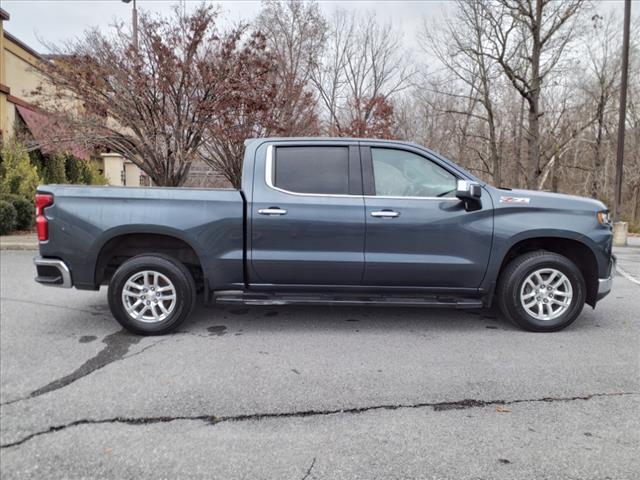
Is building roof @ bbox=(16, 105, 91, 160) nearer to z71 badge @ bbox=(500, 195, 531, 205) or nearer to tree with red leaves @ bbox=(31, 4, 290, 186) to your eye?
tree with red leaves @ bbox=(31, 4, 290, 186)

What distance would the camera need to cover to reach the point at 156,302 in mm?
4512

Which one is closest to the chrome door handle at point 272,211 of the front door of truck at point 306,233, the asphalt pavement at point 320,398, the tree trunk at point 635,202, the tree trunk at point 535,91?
the front door of truck at point 306,233

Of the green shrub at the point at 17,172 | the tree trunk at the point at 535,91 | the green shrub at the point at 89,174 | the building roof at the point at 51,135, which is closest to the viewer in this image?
the building roof at the point at 51,135

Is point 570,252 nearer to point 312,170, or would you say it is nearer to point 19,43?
point 312,170

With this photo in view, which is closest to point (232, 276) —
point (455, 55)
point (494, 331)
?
point (494, 331)

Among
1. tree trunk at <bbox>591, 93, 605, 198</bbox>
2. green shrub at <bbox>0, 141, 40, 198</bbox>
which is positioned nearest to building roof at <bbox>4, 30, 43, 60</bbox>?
green shrub at <bbox>0, 141, 40, 198</bbox>

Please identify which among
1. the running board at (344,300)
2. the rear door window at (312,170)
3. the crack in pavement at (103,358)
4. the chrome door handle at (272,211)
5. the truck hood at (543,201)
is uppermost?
the rear door window at (312,170)

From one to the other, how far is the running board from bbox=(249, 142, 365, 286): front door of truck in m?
0.13

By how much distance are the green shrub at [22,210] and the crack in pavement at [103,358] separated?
426 inches

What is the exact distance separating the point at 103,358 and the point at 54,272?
1.13m

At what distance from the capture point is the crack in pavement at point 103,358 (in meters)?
3.37

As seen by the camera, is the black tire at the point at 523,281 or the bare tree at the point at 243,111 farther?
the bare tree at the point at 243,111

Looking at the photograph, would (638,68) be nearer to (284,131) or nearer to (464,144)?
(464,144)

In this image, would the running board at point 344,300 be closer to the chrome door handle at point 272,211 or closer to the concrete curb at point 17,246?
the chrome door handle at point 272,211
